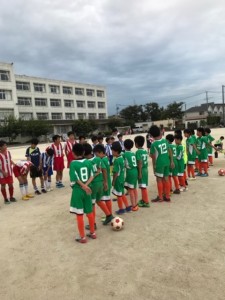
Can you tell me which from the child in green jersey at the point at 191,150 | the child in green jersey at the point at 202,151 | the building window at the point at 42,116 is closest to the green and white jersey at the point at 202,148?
the child in green jersey at the point at 202,151

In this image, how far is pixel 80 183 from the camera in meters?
4.79

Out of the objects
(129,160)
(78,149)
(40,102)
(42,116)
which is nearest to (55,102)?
(40,102)

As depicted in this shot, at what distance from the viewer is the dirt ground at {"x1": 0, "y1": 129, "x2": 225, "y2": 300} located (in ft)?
11.6

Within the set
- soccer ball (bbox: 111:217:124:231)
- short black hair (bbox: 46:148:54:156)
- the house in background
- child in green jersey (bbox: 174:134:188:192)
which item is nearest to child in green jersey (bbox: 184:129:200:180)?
child in green jersey (bbox: 174:134:188:192)

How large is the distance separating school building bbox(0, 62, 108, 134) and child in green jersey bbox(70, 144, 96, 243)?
190 feet

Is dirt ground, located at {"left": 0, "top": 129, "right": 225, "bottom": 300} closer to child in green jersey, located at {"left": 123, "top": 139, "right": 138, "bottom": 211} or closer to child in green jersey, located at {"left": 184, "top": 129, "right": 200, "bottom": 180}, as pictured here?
child in green jersey, located at {"left": 123, "top": 139, "right": 138, "bottom": 211}

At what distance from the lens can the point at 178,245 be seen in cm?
462

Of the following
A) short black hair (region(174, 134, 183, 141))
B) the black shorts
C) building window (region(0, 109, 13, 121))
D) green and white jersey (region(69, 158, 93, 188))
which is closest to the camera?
green and white jersey (region(69, 158, 93, 188))

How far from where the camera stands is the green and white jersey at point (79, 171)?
15.8ft

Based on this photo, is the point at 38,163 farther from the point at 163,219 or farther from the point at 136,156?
the point at 163,219

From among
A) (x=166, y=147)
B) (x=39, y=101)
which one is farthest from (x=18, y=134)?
(x=166, y=147)

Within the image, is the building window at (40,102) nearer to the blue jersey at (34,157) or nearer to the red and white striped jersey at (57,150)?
the red and white striped jersey at (57,150)

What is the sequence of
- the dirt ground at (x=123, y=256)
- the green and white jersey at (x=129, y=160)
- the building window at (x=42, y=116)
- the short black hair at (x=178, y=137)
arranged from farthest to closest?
the building window at (x=42, y=116) → the short black hair at (x=178, y=137) → the green and white jersey at (x=129, y=160) → the dirt ground at (x=123, y=256)

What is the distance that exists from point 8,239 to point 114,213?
226 cm
